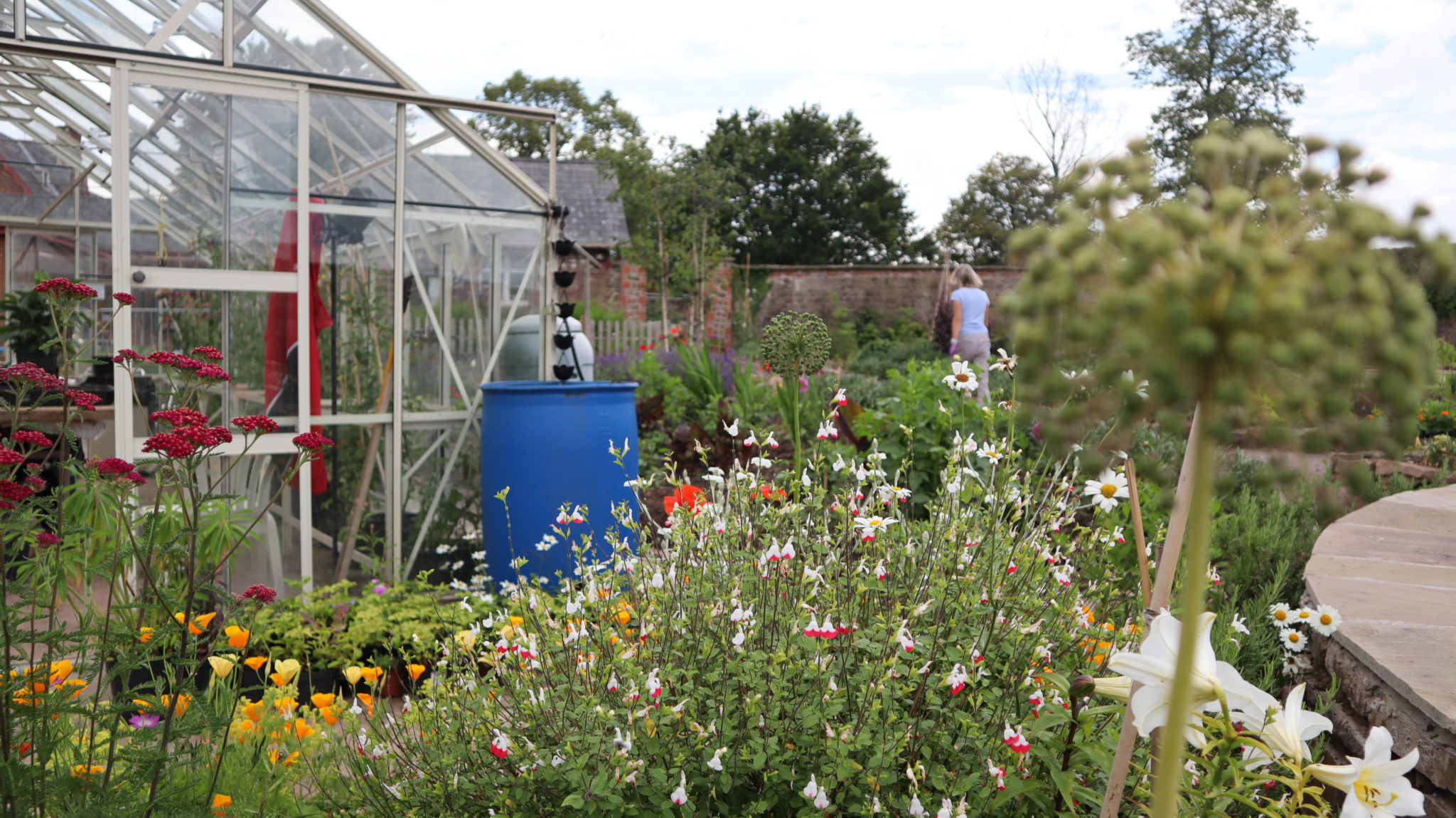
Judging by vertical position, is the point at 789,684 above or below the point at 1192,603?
below

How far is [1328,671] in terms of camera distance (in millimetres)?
2191

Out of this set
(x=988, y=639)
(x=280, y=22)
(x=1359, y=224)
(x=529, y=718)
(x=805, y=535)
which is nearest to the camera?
(x=1359, y=224)

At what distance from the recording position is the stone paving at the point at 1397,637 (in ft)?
5.39

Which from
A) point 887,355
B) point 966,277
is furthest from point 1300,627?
point 887,355

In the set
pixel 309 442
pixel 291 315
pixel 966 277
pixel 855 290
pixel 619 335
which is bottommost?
pixel 309 442

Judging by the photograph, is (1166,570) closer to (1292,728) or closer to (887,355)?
(1292,728)

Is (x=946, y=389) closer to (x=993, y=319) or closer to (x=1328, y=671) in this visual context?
(x=1328, y=671)

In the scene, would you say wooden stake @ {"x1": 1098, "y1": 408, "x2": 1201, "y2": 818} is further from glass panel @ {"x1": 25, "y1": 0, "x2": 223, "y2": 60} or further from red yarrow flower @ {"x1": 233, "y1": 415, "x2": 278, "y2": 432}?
glass panel @ {"x1": 25, "y1": 0, "x2": 223, "y2": 60}

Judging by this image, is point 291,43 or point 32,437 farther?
point 291,43

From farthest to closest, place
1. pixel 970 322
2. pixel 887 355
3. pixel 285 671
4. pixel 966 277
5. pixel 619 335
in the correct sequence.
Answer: pixel 887 355 → pixel 619 335 → pixel 966 277 → pixel 970 322 → pixel 285 671

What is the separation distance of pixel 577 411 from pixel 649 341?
360 inches

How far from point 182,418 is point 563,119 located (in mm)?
32662

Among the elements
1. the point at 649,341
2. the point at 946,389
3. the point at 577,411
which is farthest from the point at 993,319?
the point at 577,411

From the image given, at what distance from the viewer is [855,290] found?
723 inches
